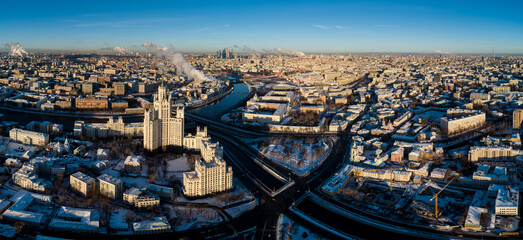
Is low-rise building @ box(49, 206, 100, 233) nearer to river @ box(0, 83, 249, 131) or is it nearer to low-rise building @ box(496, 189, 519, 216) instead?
low-rise building @ box(496, 189, 519, 216)

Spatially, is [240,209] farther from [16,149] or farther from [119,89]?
[119,89]

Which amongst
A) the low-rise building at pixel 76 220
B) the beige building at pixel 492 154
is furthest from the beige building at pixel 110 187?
the beige building at pixel 492 154

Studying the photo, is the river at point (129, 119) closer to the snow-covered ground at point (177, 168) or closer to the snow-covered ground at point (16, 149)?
the snow-covered ground at point (16, 149)

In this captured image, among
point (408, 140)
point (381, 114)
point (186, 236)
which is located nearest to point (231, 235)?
point (186, 236)

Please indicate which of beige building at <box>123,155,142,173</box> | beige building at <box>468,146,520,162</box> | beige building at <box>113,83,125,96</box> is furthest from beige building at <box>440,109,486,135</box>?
beige building at <box>113,83,125,96</box>

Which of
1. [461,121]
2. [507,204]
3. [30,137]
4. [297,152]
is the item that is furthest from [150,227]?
[461,121]

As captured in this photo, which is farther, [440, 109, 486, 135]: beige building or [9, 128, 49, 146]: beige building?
[440, 109, 486, 135]: beige building

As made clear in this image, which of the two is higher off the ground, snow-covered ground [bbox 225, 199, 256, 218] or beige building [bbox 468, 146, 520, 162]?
beige building [bbox 468, 146, 520, 162]
